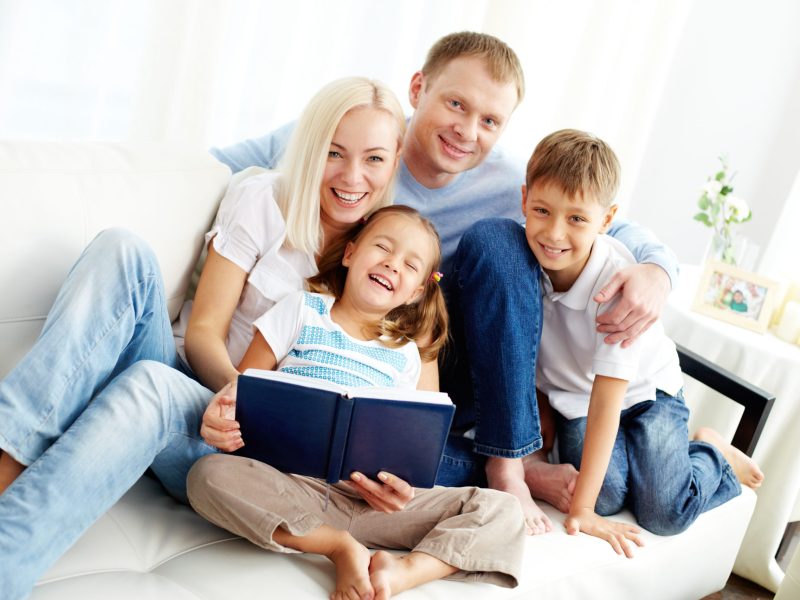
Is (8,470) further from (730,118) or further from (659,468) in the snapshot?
(730,118)

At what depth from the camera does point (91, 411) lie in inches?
48.1

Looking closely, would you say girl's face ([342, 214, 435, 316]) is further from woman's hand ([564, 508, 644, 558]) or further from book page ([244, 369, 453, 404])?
woman's hand ([564, 508, 644, 558])

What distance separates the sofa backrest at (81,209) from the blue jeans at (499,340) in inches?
22.0

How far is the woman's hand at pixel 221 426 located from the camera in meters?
1.30

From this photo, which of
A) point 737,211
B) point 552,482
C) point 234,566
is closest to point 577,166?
point 552,482

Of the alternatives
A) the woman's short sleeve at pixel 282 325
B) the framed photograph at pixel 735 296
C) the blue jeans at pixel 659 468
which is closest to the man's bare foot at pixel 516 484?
the blue jeans at pixel 659 468

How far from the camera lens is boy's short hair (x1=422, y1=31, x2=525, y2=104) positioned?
6.13 ft

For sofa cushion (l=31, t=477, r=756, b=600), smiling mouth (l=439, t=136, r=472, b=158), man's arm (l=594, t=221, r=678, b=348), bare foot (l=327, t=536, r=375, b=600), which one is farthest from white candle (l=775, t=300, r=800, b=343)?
bare foot (l=327, t=536, r=375, b=600)

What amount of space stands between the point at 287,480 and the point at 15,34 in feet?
4.57

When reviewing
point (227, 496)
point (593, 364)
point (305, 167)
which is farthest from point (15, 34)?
point (593, 364)

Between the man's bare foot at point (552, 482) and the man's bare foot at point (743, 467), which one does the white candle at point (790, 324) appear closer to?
the man's bare foot at point (743, 467)

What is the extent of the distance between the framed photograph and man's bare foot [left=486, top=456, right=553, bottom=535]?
0.98 m

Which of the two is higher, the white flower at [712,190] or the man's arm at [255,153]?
the white flower at [712,190]

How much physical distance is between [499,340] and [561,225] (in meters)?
0.25
